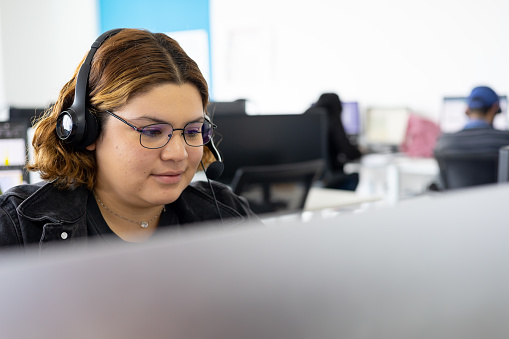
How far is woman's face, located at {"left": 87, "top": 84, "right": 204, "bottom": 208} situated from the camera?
41.7 inches

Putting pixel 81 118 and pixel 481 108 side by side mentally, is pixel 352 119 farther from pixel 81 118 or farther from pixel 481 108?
pixel 81 118

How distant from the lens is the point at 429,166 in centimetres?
418

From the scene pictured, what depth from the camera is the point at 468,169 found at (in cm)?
308

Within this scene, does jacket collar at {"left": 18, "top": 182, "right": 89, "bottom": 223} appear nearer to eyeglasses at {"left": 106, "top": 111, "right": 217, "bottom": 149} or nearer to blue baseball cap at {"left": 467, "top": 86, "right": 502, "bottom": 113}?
eyeglasses at {"left": 106, "top": 111, "right": 217, "bottom": 149}

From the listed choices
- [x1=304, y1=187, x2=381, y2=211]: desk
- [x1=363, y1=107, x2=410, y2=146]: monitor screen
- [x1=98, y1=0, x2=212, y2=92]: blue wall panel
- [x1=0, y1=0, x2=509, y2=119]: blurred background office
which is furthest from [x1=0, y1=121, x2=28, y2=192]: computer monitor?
[x1=98, y1=0, x2=212, y2=92]: blue wall panel

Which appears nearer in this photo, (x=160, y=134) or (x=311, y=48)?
(x=160, y=134)

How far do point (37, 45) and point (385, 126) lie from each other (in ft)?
12.4

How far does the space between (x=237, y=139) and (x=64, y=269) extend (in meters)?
2.70

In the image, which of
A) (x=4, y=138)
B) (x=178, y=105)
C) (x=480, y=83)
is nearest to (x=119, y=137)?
(x=178, y=105)

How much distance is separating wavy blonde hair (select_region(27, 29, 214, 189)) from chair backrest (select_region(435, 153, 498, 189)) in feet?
7.48

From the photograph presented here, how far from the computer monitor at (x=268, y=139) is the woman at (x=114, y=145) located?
64.8 inches

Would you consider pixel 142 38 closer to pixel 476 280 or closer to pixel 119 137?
pixel 119 137

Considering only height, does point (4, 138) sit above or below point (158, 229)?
above

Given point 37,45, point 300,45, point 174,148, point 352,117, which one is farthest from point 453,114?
point 37,45
